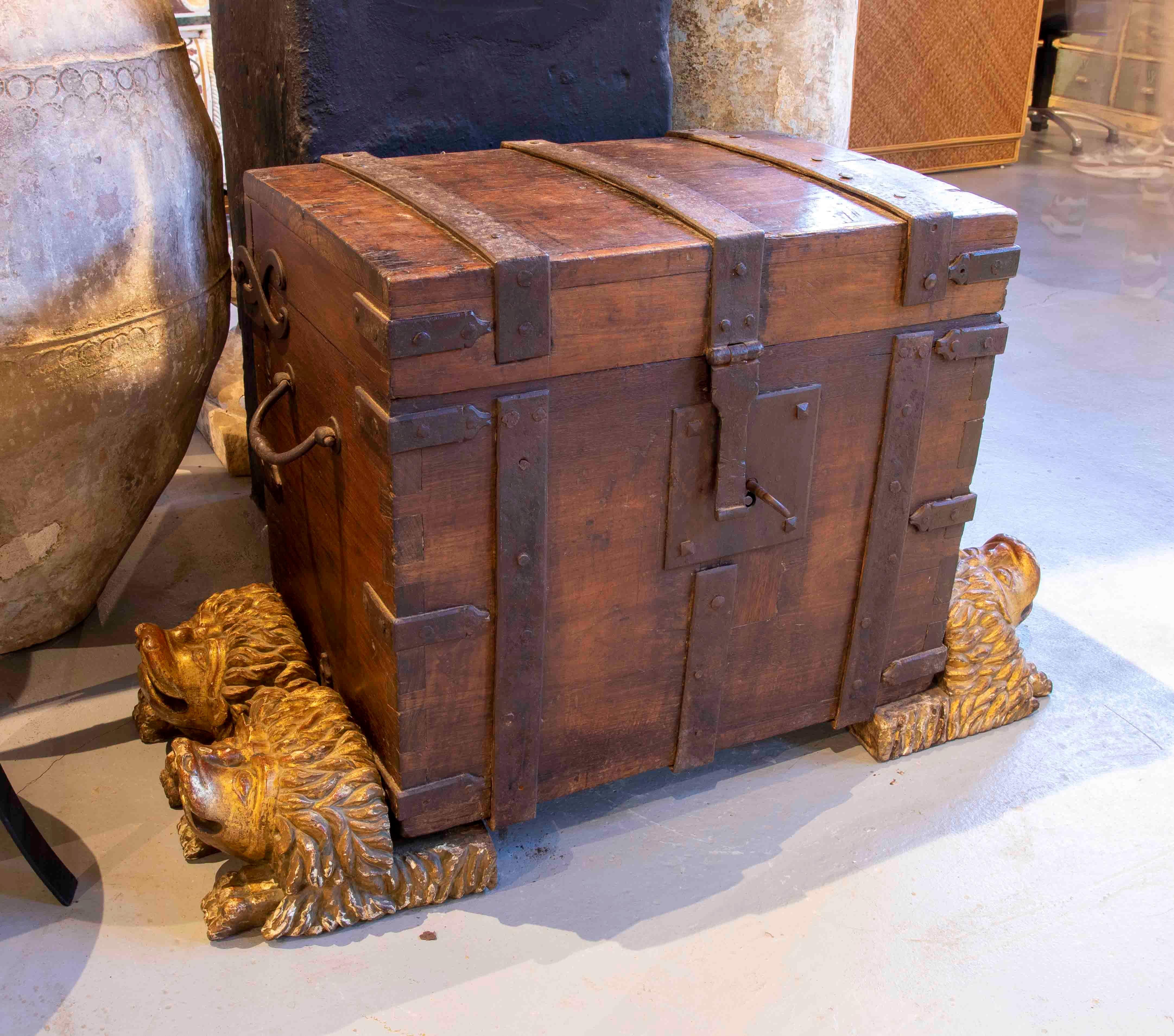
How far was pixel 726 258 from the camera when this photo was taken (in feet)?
5.18

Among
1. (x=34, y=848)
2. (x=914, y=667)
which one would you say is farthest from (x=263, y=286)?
(x=914, y=667)

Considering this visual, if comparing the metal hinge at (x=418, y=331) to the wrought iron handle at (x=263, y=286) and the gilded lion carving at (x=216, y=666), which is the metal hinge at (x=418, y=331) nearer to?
the wrought iron handle at (x=263, y=286)

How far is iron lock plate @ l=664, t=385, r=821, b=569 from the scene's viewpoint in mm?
1679

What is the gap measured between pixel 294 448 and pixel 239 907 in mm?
671

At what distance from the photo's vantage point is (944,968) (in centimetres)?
166

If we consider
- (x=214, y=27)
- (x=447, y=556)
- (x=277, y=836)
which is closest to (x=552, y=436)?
(x=447, y=556)

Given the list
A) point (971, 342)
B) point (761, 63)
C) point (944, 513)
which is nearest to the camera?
point (971, 342)

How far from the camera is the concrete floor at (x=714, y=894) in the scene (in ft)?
5.19

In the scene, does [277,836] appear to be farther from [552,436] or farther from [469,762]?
[552,436]

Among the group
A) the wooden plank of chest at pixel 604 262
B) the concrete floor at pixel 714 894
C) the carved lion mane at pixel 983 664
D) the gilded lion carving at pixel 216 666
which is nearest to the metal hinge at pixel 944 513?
the carved lion mane at pixel 983 664

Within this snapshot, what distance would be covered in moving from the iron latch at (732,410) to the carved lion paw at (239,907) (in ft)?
2.77

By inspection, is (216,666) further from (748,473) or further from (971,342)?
(971,342)

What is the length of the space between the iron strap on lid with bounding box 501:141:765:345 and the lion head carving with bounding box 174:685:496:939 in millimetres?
819

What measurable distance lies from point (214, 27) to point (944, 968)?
2239 mm
